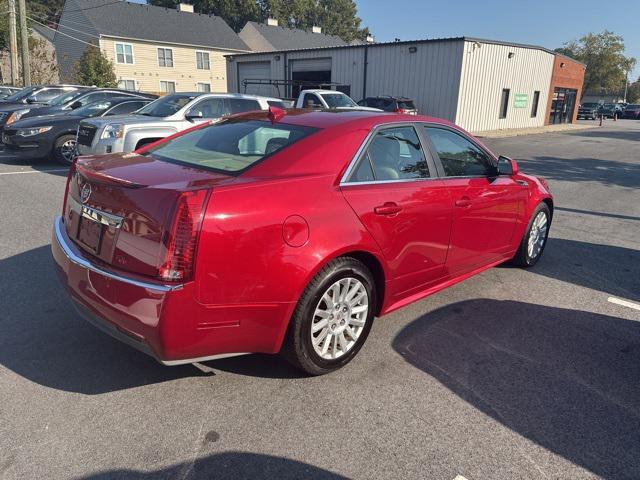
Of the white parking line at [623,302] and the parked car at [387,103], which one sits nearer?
the white parking line at [623,302]

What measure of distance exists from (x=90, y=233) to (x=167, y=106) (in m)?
7.64

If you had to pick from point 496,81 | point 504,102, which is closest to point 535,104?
point 504,102

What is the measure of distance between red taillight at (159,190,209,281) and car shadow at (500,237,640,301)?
3944 mm

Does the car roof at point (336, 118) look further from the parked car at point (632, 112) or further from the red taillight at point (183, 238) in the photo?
the parked car at point (632, 112)

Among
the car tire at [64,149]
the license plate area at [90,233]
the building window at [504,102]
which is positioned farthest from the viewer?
the building window at [504,102]

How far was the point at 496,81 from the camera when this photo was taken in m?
27.3

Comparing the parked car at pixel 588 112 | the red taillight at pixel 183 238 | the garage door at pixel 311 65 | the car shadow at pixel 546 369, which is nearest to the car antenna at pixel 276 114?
the red taillight at pixel 183 238

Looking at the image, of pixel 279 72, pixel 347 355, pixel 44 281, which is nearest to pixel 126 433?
pixel 347 355

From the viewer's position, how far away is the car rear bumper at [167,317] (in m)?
2.47

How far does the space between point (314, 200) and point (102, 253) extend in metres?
1.25

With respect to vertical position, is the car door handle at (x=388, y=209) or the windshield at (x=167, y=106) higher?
the windshield at (x=167, y=106)

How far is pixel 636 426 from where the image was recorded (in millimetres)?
2789

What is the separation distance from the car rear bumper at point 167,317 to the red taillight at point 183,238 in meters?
0.07

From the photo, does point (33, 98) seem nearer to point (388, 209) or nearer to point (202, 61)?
point (388, 209)
